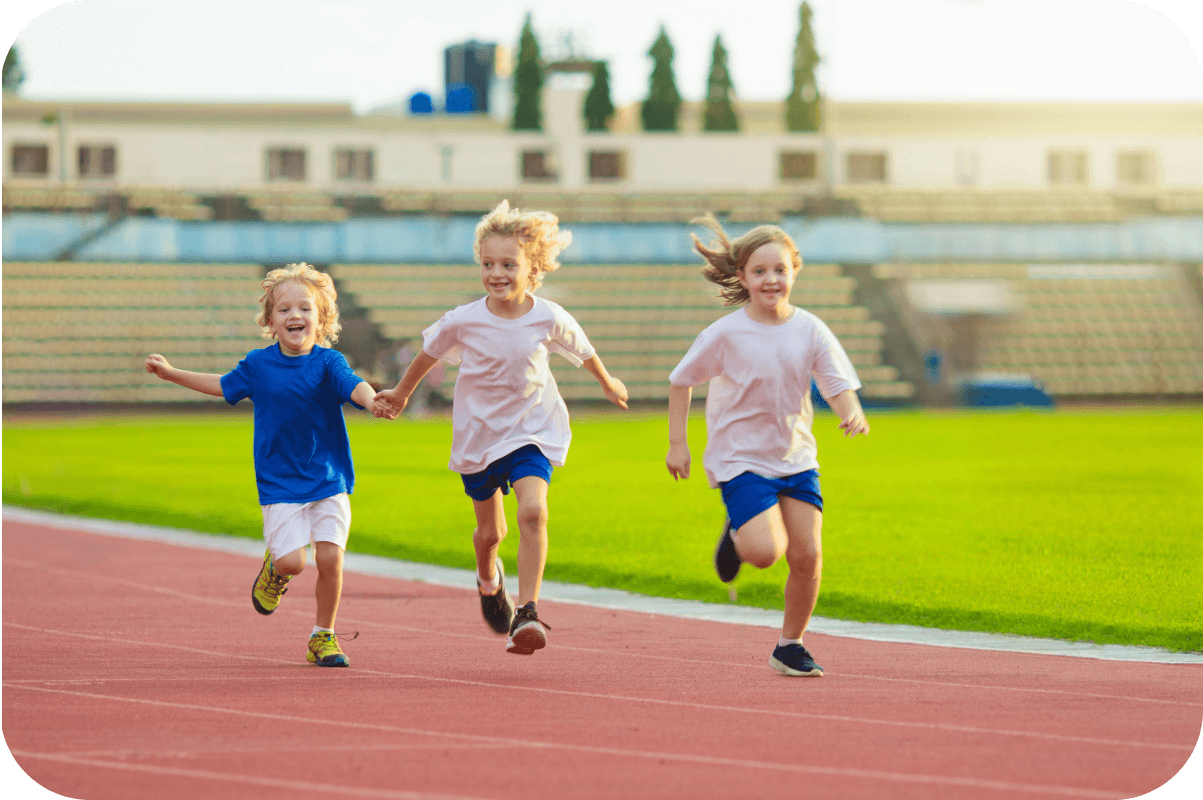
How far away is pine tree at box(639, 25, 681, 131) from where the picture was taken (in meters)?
59.9

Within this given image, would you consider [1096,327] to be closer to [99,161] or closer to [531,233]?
[99,161]

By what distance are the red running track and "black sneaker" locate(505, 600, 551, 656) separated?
17 centimetres

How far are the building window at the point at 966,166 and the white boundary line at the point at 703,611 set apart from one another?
4445 cm

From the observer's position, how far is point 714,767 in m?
4.88

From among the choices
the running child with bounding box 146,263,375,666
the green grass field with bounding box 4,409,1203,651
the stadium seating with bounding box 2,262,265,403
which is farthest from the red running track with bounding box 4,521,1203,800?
the stadium seating with bounding box 2,262,265,403

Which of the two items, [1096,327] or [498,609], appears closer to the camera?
[498,609]

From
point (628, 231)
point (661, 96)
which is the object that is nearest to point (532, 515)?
point (628, 231)

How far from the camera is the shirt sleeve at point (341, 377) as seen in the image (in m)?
6.80

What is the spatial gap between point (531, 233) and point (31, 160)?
49267 mm

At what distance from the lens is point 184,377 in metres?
6.85

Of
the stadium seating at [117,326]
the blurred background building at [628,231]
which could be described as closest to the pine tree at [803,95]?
the blurred background building at [628,231]

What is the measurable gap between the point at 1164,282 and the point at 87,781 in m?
45.5

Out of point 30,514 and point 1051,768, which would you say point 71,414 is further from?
point 1051,768

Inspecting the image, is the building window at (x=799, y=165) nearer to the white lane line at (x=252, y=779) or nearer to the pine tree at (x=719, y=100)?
the pine tree at (x=719, y=100)
